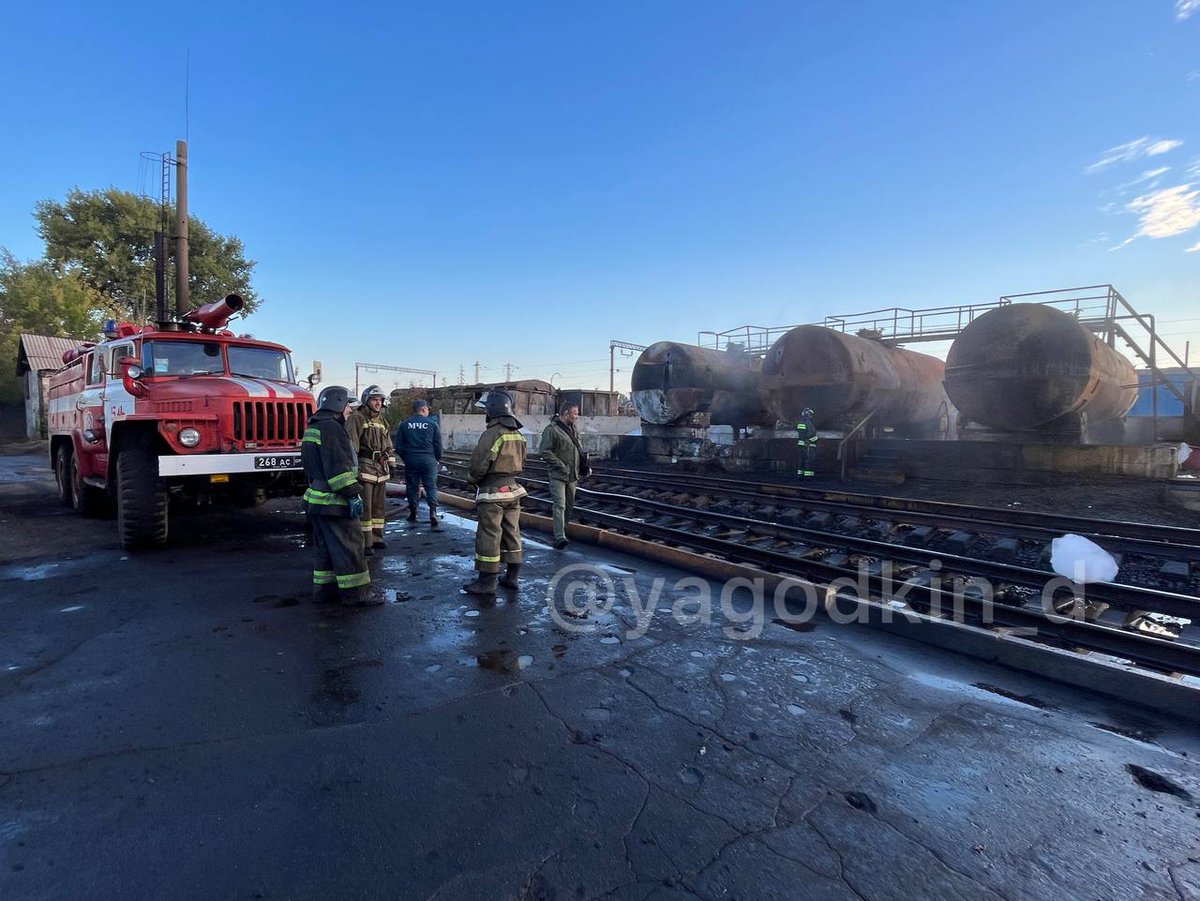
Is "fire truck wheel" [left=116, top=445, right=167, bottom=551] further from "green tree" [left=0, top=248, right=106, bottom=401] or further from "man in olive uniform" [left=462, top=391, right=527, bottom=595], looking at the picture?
"green tree" [left=0, top=248, right=106, bottom=401]

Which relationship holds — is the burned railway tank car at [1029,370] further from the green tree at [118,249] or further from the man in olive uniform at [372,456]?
the green tree at [118,249]

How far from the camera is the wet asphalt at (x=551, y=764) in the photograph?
2.00 metres

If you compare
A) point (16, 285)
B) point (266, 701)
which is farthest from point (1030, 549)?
point (16, 285)

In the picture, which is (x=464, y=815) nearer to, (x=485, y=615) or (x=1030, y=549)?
(x=485, y=615)

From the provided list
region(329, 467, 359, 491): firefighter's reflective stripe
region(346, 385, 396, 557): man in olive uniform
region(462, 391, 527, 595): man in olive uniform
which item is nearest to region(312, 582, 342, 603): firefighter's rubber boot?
region(329, 467, 359, 491): firefighter's reflective stripe

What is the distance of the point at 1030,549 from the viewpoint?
22.4 ft

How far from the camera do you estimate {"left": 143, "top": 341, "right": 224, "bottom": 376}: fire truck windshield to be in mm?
6840

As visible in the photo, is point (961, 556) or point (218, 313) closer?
point (961, 556)

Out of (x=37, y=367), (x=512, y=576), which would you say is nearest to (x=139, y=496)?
(x=512, y=576)

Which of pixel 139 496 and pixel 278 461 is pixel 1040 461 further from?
pixel 139 496

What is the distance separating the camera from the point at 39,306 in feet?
94.6

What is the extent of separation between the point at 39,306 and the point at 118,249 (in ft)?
17.1

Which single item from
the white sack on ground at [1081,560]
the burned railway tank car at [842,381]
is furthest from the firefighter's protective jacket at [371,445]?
the burned railway tank car at [842,381]

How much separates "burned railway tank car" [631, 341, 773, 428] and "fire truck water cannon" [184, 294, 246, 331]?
11.9 meters
